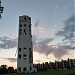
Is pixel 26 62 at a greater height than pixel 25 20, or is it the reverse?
pixel 25 20

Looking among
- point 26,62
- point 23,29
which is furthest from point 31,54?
point 23,29

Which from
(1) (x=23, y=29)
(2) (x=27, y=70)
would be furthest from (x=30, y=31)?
(2) (x=27, y=70)

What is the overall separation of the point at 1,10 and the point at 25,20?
174 ft

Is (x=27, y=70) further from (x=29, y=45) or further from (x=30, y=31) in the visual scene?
(x=30, y=31)

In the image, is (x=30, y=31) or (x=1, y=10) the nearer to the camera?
(x=1, y=10)

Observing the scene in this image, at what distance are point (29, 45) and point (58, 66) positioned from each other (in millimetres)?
10805

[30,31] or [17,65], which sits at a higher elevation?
[30,31]

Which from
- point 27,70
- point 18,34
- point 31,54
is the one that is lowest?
point 27,70

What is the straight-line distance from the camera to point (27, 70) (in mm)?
70688

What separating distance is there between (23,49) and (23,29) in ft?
20.0

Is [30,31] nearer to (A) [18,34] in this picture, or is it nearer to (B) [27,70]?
(A) [18,34]

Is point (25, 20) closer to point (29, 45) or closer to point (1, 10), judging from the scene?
point (29, 45)

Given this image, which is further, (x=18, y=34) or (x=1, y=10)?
(x=18, y=34)

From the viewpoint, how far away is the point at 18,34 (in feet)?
238
